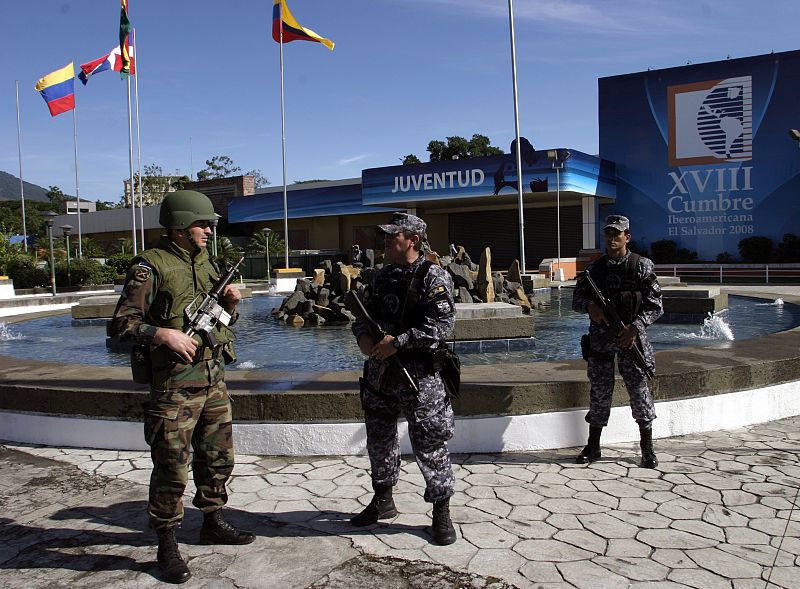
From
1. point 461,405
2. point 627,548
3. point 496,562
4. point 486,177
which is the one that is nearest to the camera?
point 496,562

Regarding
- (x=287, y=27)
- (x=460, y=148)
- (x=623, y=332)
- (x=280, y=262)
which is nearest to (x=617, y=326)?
(x=623, y=332)

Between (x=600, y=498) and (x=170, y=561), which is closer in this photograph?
(x=170, y=561)

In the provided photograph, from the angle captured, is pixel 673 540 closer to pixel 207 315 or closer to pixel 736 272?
pixel 207 315

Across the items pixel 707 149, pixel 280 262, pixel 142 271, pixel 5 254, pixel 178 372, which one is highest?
pixel 707 149

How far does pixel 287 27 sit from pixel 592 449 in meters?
24.3

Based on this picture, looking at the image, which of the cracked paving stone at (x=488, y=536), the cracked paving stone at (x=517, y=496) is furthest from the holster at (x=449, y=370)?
the cracked paving stone at (x=517, y=496)

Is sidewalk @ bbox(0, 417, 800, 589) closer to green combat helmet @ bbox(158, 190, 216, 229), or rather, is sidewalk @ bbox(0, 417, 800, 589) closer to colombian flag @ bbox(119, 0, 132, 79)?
green combat helmet @ bbox(158, 190, 216, 229)

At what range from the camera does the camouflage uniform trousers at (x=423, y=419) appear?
3.34m

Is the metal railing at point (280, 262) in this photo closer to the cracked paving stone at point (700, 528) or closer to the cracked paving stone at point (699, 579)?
the cracked paving stone at point (700, 528)

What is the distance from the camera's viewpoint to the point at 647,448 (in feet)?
14.2

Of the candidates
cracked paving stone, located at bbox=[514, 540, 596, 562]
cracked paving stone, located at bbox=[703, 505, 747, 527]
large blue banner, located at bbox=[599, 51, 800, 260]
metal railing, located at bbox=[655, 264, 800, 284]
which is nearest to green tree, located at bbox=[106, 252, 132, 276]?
metal railing, located at bbox=[655, 264, 800, 284]

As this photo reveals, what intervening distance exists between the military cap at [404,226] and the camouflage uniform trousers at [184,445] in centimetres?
117

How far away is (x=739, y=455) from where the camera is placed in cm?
453

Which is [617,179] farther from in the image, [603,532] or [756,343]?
[603,532]
